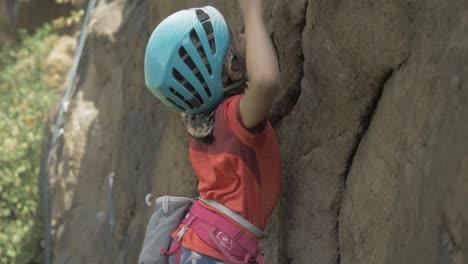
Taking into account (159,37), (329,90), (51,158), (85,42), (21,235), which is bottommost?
(21,235)

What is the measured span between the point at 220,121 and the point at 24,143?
5.37m

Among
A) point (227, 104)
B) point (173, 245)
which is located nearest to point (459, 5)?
point (227, 104)

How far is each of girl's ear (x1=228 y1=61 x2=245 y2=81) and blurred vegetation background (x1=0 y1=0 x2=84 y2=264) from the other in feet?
16.8

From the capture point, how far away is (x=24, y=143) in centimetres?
751

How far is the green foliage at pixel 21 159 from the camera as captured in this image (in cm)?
723

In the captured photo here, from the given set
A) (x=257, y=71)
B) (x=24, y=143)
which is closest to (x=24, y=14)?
(x=24, y=143)

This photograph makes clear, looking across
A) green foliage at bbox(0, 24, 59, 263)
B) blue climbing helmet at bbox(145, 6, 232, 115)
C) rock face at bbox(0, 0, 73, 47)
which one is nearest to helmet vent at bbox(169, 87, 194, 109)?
blue climbing helmet at bbox(145, 6, 232, 115)

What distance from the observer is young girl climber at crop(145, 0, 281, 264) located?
8.15 ft

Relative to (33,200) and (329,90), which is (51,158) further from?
(329,90)

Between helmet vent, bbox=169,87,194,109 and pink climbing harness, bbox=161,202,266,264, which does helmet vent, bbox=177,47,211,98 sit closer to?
helmet vent, bbox=169,87,194,109

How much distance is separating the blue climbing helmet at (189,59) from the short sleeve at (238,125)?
2.8 inches

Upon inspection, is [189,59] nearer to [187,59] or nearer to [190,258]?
[187,59]

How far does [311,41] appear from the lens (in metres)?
2.61

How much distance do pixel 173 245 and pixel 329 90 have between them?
0.77m
